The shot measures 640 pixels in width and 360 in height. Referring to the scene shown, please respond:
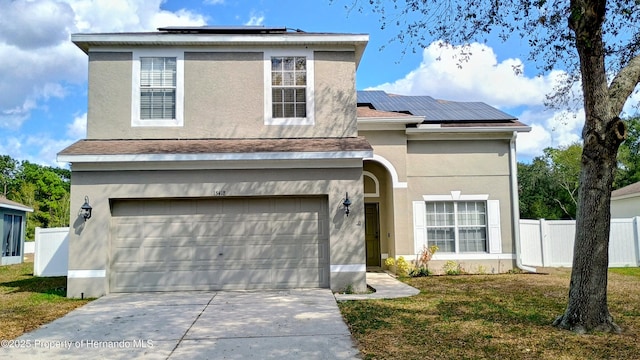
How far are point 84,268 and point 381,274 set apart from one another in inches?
311

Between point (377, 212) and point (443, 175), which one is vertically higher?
point (443, 175)

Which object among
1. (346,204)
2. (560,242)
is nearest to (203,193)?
(346,204)

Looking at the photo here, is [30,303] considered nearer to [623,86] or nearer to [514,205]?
Answer: [623,86]

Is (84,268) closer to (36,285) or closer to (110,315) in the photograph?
(110,315)

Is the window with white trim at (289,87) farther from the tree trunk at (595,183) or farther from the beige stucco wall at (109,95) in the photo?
the tree trunk at (595,183)

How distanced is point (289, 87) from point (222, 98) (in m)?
1.62

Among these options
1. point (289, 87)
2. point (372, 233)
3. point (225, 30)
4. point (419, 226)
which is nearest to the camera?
Result: point (289, 87)

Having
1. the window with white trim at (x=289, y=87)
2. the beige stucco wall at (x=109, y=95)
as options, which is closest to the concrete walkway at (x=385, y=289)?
the window with white trim at (x=289, y=87)

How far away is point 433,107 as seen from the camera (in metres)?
16.3

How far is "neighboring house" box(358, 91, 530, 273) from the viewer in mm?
14227

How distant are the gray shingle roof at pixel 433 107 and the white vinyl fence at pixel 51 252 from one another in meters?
10.3

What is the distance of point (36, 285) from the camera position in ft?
41.0

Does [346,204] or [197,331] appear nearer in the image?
[197,331]

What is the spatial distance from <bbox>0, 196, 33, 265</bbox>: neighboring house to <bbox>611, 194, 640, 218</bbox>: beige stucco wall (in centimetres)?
2705
